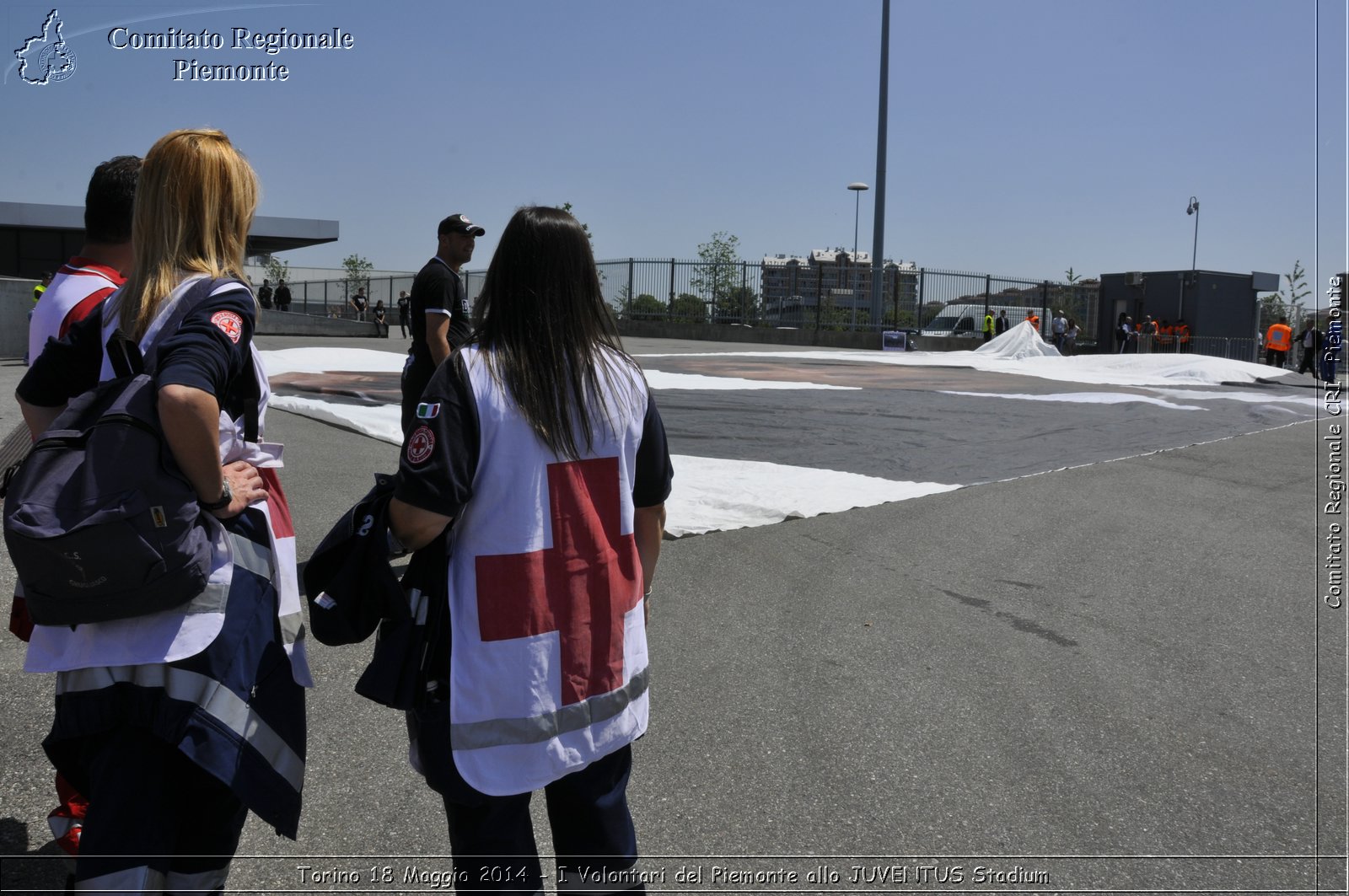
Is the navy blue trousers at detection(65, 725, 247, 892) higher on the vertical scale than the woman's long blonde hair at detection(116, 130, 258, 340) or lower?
lower

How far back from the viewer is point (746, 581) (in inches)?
222

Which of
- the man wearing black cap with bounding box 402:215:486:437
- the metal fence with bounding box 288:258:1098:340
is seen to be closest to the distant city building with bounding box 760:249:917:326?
the metal fence with bounding box 288:258:1098:340

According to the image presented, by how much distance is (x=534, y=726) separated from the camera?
196 centimetres

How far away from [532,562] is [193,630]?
0.69 metres

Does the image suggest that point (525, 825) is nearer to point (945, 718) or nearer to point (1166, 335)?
point (945, 718)

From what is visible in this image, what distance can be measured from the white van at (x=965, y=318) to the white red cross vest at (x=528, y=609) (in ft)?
99.5

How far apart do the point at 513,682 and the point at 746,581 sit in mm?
3775

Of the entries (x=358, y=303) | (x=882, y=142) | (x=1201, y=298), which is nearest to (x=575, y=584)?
(x=882, y=142)

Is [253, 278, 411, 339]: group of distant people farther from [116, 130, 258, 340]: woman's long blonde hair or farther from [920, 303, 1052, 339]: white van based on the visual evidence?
[116, 130, 258, 340]: woman's long blonde hair

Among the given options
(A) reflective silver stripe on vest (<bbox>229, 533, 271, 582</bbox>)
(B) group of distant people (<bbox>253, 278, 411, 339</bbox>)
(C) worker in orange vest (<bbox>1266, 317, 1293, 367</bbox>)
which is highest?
(B) group of distant people (<bbox>253, 278, 411, 339</bbox>)

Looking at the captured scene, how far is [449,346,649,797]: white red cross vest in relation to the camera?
1.94m

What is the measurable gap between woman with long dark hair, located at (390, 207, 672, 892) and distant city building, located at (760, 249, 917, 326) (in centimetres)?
2881

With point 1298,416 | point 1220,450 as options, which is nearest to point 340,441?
point 1220,450

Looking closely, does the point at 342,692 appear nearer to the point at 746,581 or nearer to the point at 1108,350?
the point at 746,581
